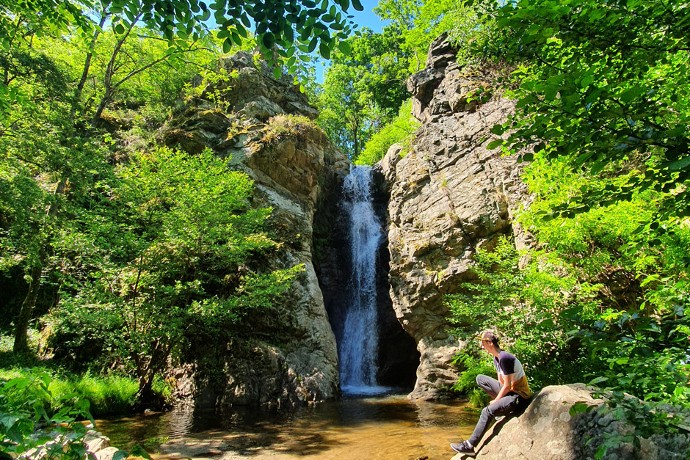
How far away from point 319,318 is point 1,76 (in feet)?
37.5

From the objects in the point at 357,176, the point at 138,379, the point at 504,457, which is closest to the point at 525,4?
the point at 504,457

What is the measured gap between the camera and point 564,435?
418 centimetres

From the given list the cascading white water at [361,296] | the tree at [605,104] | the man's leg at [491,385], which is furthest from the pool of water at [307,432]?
the tree at [605,104]

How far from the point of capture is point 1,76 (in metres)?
10.1

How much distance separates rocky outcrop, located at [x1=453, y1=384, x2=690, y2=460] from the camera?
3.69m

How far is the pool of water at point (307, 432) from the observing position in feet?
23.0

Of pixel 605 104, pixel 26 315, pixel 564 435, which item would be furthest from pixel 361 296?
pixel 605 104

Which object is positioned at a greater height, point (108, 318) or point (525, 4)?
point (525, 4)

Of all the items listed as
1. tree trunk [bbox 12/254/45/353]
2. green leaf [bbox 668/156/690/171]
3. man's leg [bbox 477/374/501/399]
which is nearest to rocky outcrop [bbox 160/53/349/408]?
tree trunk [bbox 12/254/45/353]

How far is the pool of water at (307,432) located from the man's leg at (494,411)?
164 centimetres

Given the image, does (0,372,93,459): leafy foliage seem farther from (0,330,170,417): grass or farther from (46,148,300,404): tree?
(46,148,300,404): tree

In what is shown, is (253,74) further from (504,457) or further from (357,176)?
(504,457)

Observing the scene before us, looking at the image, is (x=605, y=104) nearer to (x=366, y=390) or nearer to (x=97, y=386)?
(x=97, y=386)

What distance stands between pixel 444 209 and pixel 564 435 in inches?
406
